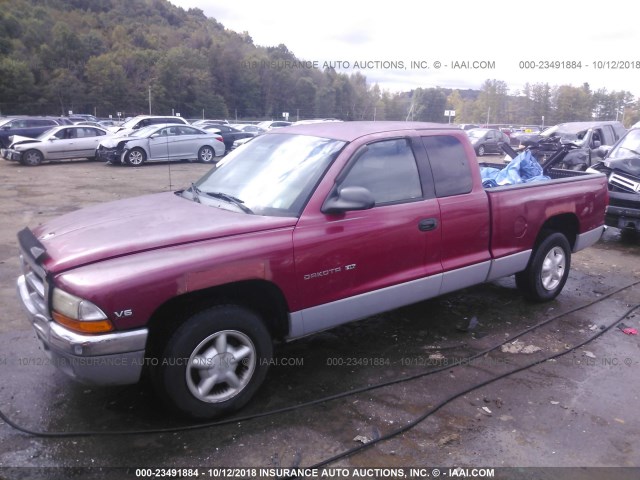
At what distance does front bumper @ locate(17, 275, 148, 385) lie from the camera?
9.19 ft

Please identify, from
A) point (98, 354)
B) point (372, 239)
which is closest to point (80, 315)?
point (98, 354)

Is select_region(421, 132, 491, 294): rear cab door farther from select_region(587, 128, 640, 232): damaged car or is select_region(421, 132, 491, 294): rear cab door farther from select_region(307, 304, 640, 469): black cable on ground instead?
select_region(587, 128, 640, 232): damaged car

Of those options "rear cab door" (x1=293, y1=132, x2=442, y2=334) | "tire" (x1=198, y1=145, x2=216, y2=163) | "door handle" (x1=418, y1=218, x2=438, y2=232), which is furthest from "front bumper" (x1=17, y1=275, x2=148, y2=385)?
"tire" (x1=198, y1=145, x2=216, y2=163)

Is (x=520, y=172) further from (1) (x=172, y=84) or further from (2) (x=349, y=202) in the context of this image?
(1) (x=172, y=84)

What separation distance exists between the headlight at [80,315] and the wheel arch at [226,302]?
0.92 feet

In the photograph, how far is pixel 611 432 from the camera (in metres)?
3.32

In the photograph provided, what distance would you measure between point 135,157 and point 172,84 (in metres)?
48.2

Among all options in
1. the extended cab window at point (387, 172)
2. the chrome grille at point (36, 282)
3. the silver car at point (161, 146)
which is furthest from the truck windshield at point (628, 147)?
the silver car at point (161, 146)

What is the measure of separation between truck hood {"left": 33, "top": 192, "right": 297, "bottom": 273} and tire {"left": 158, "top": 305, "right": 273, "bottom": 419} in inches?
20.0

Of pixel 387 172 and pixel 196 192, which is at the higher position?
pixel 387 172

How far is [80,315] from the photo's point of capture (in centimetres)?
279

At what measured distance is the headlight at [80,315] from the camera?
109 inches

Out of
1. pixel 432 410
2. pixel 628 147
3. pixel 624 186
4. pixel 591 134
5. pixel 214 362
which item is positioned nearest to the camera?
pixel 214 362

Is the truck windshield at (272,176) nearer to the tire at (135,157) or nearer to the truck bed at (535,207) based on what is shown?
the truck bed at (535,207)
